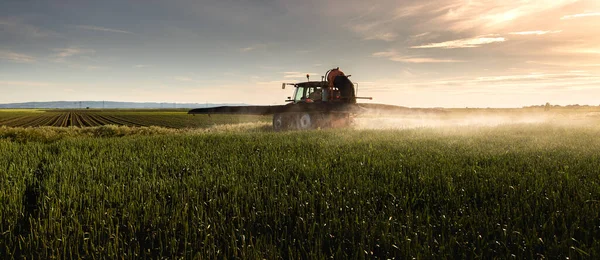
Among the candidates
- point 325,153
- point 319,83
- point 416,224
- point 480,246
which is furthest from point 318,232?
point 319,83

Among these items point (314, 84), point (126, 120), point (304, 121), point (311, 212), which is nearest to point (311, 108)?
point (304, 121)

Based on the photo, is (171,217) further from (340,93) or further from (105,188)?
(340,93)

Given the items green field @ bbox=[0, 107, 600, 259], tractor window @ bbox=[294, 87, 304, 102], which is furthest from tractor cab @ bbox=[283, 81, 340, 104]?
green field @ bbox=[0, 107, 600, 259]

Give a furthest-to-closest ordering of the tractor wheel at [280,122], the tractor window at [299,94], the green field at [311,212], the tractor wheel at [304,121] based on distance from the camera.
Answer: the tractor window at [299,94] < the tractor wheel at [280,122] < the tractor wheel at [304,121] < the green field at [311,212]

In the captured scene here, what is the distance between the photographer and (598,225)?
3.32 metres

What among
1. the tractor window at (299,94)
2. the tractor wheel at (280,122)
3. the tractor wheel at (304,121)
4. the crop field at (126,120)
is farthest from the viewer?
the crop field at (126,120)

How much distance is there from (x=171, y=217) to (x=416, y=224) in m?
2.30

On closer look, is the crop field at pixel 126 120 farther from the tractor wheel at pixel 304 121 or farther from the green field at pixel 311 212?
the green field at pixel 311 212

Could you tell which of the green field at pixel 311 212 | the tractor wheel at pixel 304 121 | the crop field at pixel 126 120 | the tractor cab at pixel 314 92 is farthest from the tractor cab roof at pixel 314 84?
the crop field at pixel 126 120

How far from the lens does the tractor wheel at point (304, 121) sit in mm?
20938

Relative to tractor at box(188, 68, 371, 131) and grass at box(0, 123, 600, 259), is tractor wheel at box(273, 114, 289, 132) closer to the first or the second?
tractor at box(188, 68, 371, 131)

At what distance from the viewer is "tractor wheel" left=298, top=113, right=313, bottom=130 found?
68.7 feet

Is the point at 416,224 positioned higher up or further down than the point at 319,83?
further down

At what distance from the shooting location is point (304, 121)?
21281mm
